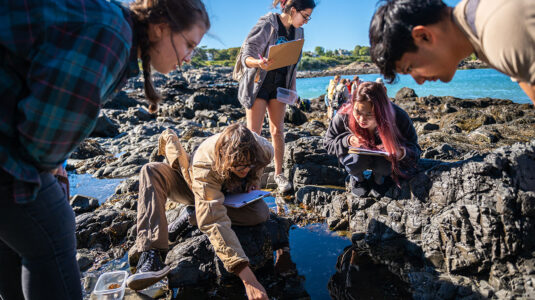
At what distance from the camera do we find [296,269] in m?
2.88

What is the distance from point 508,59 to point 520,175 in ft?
5.97

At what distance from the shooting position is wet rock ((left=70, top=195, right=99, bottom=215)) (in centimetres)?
438

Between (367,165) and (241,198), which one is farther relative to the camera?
(367,165)

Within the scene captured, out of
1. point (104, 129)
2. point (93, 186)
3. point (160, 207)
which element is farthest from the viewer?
point (104, 129)

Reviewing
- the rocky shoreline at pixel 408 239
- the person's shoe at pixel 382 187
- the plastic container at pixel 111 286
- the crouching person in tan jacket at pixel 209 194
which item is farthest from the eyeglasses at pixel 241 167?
the person's shoe at pixel 382 187

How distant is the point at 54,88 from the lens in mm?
1062

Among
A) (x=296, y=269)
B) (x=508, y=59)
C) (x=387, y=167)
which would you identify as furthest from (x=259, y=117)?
(x=508, y=59)

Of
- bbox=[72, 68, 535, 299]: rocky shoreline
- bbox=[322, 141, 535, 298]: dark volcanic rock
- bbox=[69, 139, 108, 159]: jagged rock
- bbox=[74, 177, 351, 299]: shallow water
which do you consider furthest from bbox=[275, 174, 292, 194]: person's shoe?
bbox=[69, 139, 108, 159]: jagged rock

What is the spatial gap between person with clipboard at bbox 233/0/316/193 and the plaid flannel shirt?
255 centimetres

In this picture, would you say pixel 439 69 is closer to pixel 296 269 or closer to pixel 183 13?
pixel 183 13

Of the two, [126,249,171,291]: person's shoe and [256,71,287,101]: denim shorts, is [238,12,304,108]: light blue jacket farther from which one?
[126,249,171,291]: person's shoe

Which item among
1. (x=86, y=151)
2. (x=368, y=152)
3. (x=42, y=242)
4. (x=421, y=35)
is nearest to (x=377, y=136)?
(x=368, y=152)

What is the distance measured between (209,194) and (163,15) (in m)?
1.53

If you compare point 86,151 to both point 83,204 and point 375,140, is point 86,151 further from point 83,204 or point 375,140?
point 375,140
